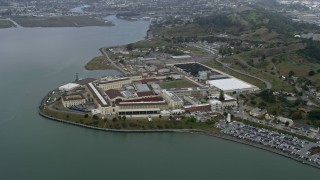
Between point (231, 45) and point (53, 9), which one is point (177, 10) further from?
point (231, 45)

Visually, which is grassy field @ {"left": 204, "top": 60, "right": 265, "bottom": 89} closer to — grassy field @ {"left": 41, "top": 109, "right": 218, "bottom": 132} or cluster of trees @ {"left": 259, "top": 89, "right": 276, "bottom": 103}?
cluster of trees @ {"left": 259, "top": 89, "right": 276, "bottom": 103}

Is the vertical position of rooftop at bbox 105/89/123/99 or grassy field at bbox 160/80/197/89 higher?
rooftop at bbox 105/89/123/99

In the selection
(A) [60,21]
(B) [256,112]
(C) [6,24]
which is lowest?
(A) [60,21]

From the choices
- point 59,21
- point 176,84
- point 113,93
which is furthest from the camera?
point 59,21

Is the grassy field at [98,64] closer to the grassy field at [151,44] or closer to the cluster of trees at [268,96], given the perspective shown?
the grassy field at [151,44]

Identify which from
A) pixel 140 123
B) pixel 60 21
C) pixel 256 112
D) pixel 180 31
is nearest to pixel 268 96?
pixel 256 112

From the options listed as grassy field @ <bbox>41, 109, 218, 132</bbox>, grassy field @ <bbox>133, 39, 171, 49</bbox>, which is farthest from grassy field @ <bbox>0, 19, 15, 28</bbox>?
grassy field @ <bbox>41, 109, 218, 132</bbox>

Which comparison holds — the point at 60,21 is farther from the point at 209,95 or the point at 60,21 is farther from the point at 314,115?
the point at 314,115
